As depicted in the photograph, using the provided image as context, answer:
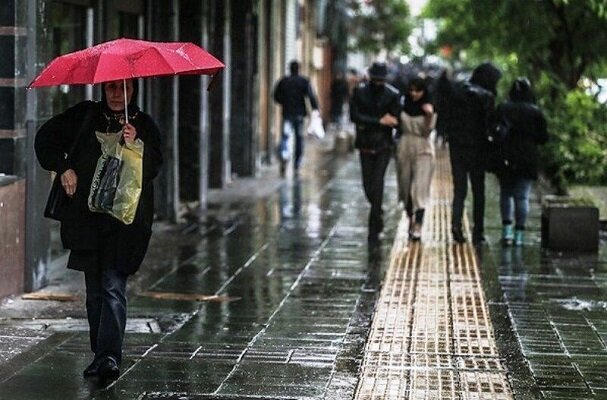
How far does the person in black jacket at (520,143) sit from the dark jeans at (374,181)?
1.17 m

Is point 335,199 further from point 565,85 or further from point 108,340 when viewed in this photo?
point 108,340

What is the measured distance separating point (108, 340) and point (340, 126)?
35.1 m

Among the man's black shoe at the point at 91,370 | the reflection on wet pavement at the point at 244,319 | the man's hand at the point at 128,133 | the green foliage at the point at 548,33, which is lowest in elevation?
the reflection on wet pavement at the point at 244,319

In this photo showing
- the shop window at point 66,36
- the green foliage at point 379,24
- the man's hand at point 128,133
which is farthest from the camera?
the green foliage at point 379,24

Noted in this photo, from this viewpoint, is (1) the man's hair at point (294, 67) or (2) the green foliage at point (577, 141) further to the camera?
(1) the man's hair at point (294, 67)

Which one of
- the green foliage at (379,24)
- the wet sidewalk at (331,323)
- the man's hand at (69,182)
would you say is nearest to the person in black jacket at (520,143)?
the wet sidewalk at (331,323)

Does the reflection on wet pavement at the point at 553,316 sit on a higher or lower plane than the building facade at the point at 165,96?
lower

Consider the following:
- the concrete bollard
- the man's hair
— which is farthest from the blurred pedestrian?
the man's hair

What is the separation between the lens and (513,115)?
13914 millimetres

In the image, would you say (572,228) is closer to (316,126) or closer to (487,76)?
(487,76)

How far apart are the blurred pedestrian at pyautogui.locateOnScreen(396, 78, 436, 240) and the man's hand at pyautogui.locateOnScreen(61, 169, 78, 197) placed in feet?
22.4

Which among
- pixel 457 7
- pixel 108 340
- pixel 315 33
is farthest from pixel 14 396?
pixel 315 33

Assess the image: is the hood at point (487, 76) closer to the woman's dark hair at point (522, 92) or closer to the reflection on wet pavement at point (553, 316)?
the woman's dark hair at point (522, 92)

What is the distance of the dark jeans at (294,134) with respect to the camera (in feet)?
75.7
